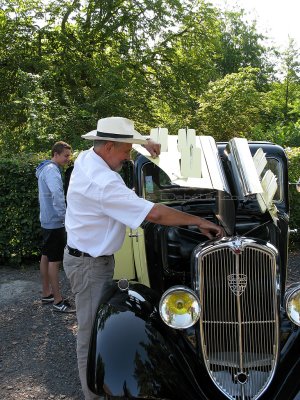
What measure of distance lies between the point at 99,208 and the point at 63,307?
2921 millimetres

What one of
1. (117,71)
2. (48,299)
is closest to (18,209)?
(48,299)

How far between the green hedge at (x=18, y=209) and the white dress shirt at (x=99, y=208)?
4453 millimetres

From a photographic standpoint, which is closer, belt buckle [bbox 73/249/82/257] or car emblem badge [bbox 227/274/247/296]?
car emblem badge [bbox 227/274/247/296]

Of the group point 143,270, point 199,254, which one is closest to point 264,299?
point 199,254

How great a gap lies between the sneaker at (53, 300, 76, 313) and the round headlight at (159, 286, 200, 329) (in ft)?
9.35

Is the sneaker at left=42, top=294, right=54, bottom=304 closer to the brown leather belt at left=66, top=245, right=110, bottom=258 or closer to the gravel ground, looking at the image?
the gravel ground

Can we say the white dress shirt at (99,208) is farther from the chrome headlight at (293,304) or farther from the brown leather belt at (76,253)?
the chrome headlight at (293,304)

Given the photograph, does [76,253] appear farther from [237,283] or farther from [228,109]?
[228,109]

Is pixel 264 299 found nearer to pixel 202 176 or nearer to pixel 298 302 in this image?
pixel 298 302

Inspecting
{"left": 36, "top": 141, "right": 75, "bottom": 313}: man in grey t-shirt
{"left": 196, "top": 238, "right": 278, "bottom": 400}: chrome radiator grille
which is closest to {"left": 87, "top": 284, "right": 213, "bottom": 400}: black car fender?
{"left": 196, "top": 238, "right": 278, "bottom": 400}: chrome radiator grille

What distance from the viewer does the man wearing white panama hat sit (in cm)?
271

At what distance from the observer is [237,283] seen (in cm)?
274

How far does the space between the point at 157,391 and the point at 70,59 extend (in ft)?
40.5

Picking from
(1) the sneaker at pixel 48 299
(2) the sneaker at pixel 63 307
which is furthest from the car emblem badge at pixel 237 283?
(1) the sneaker at pixel 48 299
